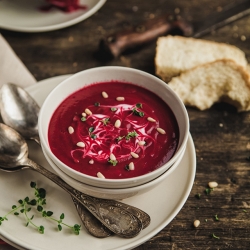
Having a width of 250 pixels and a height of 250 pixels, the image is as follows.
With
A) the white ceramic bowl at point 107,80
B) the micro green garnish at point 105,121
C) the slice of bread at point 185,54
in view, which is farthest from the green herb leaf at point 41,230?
the slice of bread at point 185,54

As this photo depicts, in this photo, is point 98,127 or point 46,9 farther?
point 46,9

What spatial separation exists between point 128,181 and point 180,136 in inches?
18.6

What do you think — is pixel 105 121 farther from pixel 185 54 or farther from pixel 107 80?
pixel 185 54

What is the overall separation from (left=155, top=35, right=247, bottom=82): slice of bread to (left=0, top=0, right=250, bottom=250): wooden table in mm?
142

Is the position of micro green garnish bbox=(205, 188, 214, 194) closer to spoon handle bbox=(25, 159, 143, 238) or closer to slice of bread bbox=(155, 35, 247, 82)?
spoon handle bbox=(25, 159, 143, 238)

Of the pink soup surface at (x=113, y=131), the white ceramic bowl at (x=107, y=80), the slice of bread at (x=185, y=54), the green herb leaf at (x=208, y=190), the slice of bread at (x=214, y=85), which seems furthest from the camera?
the slice of bread at (x=185, y=54)

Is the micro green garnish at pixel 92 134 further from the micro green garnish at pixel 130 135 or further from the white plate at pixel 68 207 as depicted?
the white plate at pixel 68 207

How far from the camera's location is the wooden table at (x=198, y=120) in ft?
7.26

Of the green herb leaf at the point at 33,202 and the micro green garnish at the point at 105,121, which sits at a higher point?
the micro green garnish at the point at 105,121

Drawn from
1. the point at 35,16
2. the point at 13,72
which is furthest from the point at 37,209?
the point at 35,16

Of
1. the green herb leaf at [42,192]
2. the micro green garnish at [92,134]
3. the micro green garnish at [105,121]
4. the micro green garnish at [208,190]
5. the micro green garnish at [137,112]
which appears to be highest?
the micro green garnish at [92,134]

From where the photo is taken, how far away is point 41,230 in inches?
76.3

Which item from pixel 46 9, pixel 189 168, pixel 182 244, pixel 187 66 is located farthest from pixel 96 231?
pixel 46 9

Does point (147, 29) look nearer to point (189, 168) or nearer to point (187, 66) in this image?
point (187, 66)
